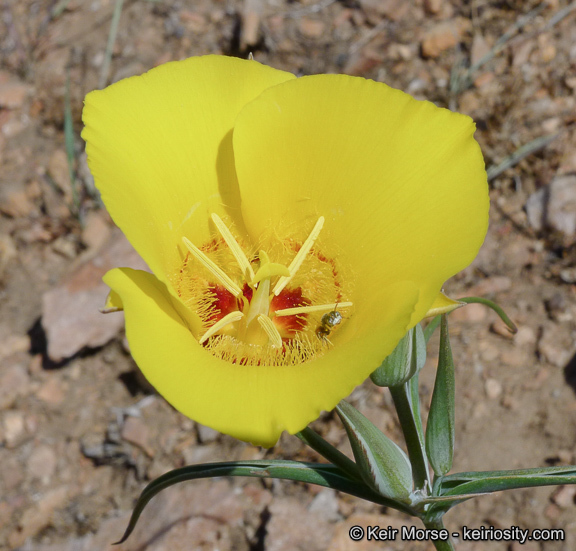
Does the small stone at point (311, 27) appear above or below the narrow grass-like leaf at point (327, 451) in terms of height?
above

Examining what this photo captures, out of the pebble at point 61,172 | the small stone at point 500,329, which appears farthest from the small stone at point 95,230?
the small stone at point 500,329

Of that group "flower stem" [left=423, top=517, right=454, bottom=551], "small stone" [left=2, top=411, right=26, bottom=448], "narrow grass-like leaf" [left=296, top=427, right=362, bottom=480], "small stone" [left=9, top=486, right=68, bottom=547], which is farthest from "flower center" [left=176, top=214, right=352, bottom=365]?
"small stone" [left=2, top=411, right=26, bottom=448]

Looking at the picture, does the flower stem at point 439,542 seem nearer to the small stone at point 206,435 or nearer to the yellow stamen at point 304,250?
the yellow stamen at point 304,250

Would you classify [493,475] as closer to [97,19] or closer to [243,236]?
[243,236]

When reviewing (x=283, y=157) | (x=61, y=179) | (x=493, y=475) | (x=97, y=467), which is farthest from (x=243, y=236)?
(x=61, y=179)

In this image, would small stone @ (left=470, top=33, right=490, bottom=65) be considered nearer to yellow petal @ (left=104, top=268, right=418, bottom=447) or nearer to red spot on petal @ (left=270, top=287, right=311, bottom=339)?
red spot on petal @ (left=270, top=287, right=311, bottom=339)

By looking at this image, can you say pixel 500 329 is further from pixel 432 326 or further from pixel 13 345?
pixel 13 345
